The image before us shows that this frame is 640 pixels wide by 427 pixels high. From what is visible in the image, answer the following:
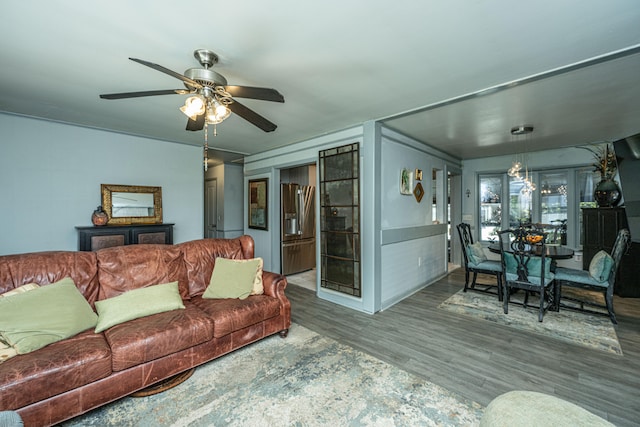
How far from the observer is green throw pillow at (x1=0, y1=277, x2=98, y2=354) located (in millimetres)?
1785

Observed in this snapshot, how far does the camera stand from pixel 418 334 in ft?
9.80

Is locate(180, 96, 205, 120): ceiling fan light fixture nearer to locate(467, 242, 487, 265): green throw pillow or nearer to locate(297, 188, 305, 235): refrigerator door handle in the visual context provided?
locate(297, 188, 305, 235): refrigerator door handle

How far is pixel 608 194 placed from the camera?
4367 millimetres

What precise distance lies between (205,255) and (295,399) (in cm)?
182

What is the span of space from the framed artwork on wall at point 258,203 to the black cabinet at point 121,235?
1.67 metres

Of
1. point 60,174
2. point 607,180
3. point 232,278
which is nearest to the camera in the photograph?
point 232,278

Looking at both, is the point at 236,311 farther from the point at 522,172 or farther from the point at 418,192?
the point at 522,172

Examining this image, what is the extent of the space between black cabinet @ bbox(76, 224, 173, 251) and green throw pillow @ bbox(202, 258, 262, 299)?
1.85 m

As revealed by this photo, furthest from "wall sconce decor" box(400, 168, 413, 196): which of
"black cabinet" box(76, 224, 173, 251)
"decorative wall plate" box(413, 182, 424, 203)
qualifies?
"black cabinet" box(76, 224, 173, 251)

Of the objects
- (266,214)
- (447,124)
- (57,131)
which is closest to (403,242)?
(447,124)

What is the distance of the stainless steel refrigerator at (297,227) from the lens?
18.0 ft

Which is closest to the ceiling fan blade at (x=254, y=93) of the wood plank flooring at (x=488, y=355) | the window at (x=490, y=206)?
the wood plank flooring at (x=488, y=355)

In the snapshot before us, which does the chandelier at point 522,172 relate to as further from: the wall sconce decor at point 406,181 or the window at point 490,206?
the wall sconce decor at point 406,181

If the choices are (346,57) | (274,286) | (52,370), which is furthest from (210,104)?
(52,370)
